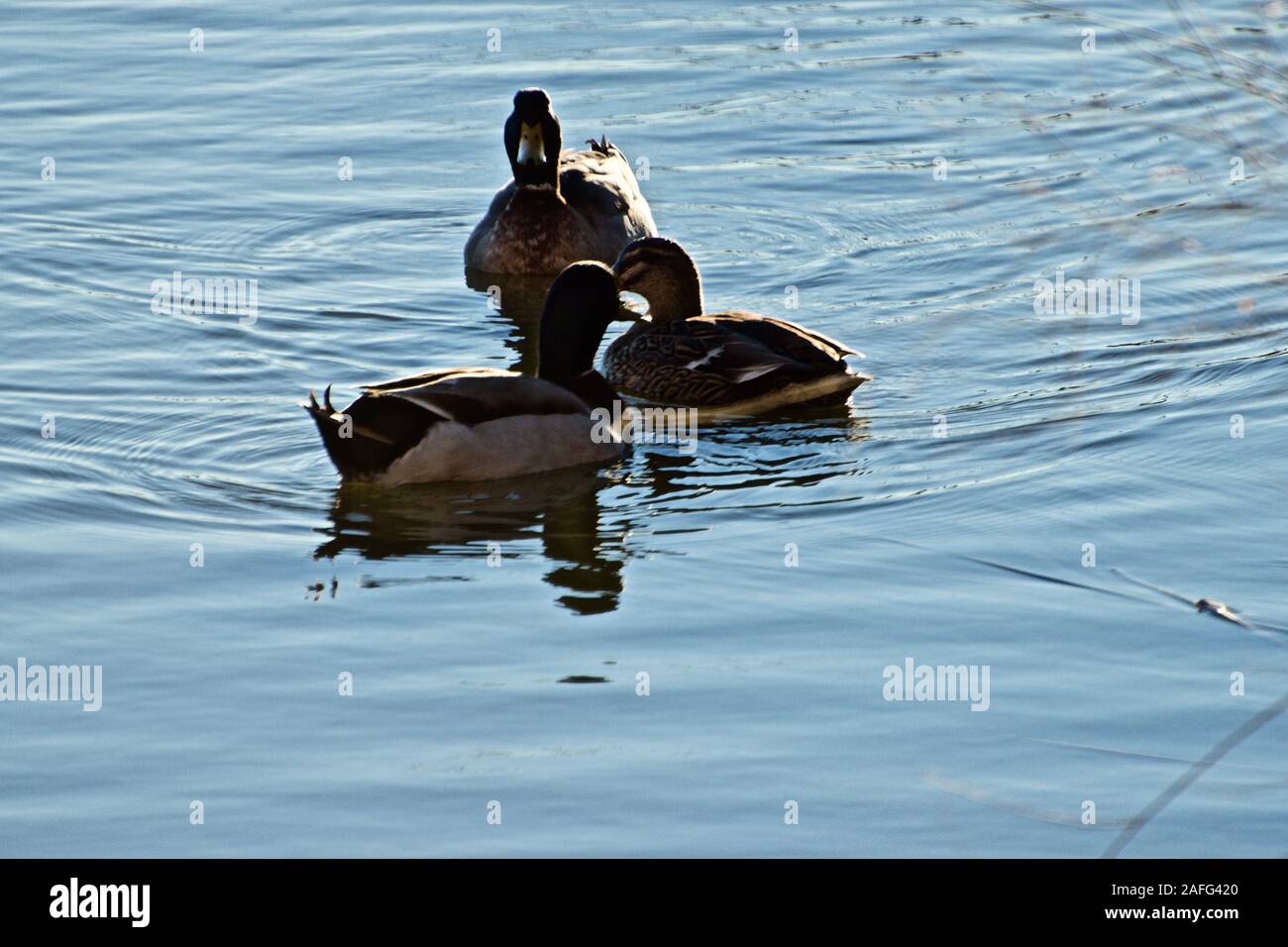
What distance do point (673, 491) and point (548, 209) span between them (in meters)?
5.41

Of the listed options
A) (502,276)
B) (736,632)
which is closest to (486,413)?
(736,632)

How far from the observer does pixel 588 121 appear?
56.5ft

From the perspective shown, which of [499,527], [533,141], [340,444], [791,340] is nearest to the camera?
[499,527]

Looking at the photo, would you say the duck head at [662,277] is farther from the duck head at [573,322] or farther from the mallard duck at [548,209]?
the mallard duck at [548,209]

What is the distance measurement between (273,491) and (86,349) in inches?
112

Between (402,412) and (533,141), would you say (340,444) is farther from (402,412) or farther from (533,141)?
(533,141)

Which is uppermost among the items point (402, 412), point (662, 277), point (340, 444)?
point (662, 277)

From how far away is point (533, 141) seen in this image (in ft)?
48.3

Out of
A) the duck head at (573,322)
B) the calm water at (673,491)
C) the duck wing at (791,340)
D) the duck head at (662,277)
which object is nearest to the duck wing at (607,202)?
the calm water at (673,491)

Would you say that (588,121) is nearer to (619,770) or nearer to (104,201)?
(104,201)

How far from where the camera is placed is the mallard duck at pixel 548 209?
575 inches

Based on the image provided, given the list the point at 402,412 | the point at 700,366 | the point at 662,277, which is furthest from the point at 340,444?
the point at 662,277

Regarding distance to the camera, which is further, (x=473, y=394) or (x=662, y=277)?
(x=662, y=277)

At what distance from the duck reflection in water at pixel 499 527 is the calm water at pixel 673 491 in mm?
32
